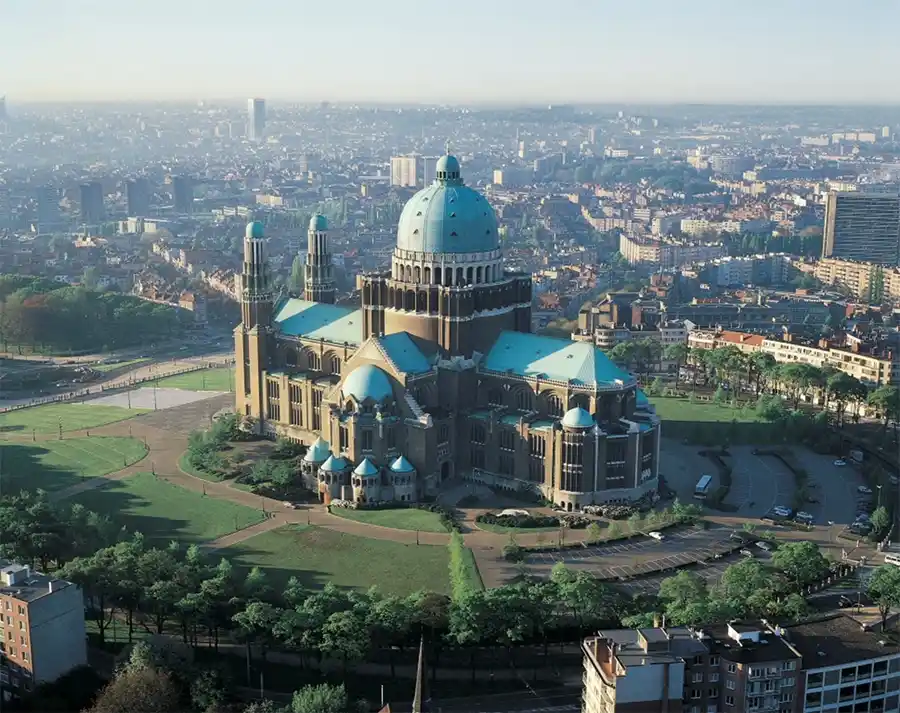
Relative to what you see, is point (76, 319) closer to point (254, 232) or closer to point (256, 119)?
point (254, 232)

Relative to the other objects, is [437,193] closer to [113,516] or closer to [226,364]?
[113,516]

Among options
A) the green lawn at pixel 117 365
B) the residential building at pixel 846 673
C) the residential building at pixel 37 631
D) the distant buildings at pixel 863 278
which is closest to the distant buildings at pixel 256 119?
the green lawn at pixel 117 365

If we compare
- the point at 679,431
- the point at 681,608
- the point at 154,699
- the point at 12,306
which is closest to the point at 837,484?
the point at 679,431

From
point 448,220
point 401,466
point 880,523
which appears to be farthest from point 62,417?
point 880,523

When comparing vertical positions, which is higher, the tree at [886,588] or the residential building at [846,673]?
the residential building at [846,673]

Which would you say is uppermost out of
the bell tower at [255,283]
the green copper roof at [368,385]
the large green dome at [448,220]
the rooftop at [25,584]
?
the large green dome at [448,220]

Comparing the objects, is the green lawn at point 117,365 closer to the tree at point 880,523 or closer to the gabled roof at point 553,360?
the gabled roof at point 553,360

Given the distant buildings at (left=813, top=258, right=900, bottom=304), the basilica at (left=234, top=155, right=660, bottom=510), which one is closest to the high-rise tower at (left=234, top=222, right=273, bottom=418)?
the basilica at (left=234, top=155, right=660, bottom=510)
